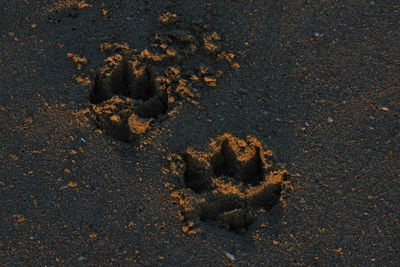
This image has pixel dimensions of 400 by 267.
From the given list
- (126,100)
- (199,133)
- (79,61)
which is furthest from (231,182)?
(79,61)

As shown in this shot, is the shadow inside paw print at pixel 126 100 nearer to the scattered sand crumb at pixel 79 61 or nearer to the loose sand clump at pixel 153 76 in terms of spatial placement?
the loose sand clump at pixel 153 76

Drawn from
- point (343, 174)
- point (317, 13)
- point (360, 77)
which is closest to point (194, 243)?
point (343, 174)

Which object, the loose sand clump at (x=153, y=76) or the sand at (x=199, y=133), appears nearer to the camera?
the sand at (x=199, y=133)

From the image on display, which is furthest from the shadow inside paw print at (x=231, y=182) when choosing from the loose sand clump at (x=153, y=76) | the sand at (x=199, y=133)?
the loose sand clump at (x=153, y=76)

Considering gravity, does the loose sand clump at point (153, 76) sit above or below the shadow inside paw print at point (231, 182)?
above

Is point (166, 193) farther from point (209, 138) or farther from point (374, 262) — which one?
point (374, 262)

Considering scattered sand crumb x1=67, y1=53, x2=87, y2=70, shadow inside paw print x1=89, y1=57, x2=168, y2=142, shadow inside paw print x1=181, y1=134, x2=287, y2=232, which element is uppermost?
scattered sand crumb x1=67, y1=53, x2=87, y2=70

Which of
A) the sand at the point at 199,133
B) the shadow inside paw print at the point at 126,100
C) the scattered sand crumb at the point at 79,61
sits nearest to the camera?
the sand at the point at 199,133

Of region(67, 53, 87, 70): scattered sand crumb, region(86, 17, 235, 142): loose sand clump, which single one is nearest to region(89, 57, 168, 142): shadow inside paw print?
region(86, 17, 235, 142): loose sand clump

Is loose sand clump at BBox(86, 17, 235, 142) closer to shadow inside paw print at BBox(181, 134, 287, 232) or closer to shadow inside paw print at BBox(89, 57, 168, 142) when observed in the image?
shadow inside paw print at BBox(89, 57, 168, 142)
